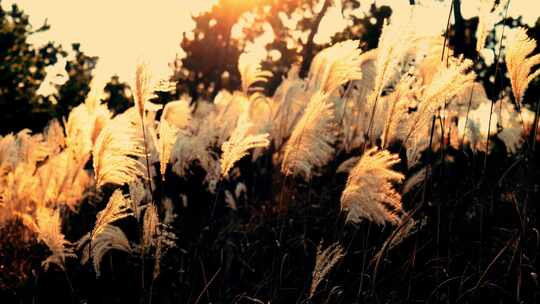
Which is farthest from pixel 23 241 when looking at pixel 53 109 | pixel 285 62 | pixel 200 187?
pixel 285 62

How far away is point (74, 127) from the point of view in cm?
381

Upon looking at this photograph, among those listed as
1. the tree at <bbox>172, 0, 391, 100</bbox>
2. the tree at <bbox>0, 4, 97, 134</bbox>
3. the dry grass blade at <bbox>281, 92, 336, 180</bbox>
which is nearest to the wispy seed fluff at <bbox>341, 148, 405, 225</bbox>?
the dry grass blade at <bbox>281, 92, 336, 180</bbox>

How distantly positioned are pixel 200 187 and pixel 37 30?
12.2 m

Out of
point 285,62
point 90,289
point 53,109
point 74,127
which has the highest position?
point 285,62

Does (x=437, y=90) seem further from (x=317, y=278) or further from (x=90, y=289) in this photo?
(x=90, y=289)

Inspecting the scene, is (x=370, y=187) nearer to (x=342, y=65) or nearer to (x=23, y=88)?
(x=342, y=65)

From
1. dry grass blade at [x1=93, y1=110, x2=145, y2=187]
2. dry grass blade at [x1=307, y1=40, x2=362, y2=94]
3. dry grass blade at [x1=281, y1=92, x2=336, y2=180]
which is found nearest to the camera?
dry grass blade at [x1=93, y1=110, x2=145, y2=187]

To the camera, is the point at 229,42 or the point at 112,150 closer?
the point at 112,150

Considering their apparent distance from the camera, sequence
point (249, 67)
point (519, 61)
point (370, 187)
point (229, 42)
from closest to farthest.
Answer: point (370, 187) < point (519, 61) < point (249, 67) < point (229, 42)

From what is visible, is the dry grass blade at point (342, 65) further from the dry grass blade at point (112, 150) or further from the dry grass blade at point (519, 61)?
the dry grass blade at point (112, 150)

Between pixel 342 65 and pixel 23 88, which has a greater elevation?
pixel 23 88

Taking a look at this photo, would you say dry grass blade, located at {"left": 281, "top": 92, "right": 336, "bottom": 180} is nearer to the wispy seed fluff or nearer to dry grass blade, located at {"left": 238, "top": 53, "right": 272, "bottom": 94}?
the wispy seed fluff

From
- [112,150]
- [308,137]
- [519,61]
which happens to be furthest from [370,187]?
[112,150]

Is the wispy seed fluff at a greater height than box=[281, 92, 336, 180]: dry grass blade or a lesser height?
lesser
